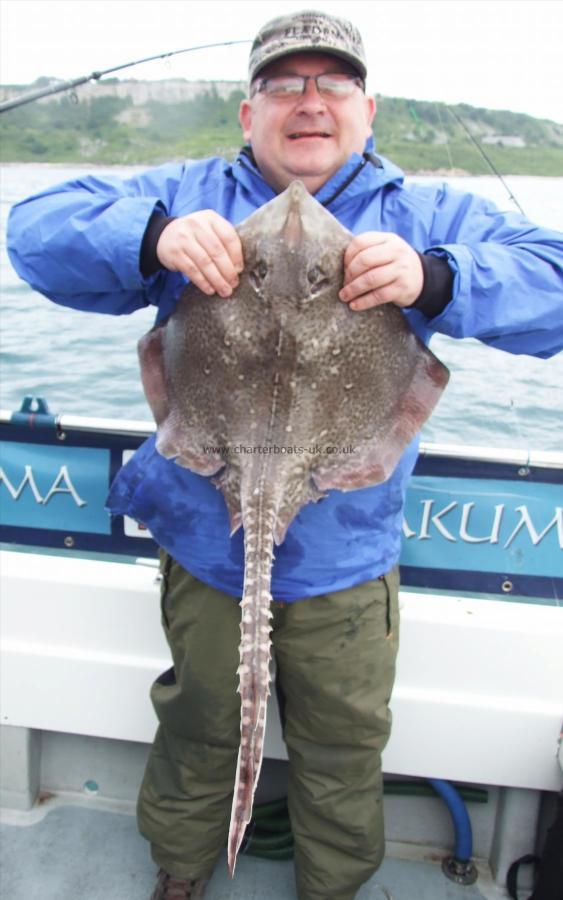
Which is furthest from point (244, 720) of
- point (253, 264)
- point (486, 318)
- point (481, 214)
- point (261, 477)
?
point (481, 214)

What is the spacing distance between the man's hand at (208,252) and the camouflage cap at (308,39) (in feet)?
2.13

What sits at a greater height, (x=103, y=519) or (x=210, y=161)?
(x=210, y=161)

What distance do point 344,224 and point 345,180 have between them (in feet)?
0.41

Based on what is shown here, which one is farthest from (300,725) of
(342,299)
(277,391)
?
(342,299)

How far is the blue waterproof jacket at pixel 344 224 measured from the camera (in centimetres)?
197

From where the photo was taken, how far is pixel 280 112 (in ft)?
7.03

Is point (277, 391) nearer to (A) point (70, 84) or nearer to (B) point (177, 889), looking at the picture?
(B) point (177, 889)

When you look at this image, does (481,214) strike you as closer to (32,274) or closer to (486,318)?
(486,318)

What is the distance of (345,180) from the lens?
2170mm

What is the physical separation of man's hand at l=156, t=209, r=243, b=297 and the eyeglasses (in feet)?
1.92

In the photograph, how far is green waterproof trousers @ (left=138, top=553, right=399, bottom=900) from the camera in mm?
2338

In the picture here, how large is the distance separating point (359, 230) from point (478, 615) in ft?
5.25

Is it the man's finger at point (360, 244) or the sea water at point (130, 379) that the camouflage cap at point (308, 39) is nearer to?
the man's finger at point (360, 244)

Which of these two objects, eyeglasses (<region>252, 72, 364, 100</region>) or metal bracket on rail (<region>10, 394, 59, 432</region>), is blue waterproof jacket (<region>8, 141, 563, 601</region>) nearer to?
eyeglasses (<region>252, 72, 364, 100</region>)
